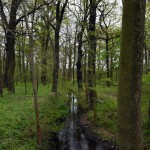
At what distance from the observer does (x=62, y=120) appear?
550 inches

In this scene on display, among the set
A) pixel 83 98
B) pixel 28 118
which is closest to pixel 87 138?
pixel 28 118

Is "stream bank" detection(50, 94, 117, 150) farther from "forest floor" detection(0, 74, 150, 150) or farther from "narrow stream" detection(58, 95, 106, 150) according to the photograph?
"forest floor" detection(0, 74, 150, 150)

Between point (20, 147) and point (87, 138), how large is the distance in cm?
396

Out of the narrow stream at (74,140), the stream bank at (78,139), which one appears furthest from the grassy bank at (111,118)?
the narrow stream at (74,140)

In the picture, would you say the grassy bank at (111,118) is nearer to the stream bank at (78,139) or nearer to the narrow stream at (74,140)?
the stream bank at (78,139)

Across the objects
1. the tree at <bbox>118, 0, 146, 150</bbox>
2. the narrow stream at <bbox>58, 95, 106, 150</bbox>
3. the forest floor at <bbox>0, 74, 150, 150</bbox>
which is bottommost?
the narrow stream at <bbox>58, 95, 106, 150</bbox>

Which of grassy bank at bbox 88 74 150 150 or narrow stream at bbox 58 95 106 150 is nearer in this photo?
grassy bank at bbox 88 74 150 150

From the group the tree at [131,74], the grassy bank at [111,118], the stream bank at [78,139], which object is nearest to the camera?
the tree at [131,74]

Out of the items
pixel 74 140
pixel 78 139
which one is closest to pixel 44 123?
pixel 74 140

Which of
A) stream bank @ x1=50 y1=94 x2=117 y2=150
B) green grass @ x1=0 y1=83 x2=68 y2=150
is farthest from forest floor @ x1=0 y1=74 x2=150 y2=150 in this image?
stream bank @ x1=50 y1=94 x2=117 y2=150

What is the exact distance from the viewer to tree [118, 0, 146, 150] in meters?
3.17

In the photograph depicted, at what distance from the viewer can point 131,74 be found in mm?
3186

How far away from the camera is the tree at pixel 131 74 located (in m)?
3.17

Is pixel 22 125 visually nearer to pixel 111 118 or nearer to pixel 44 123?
pixel 44 123
